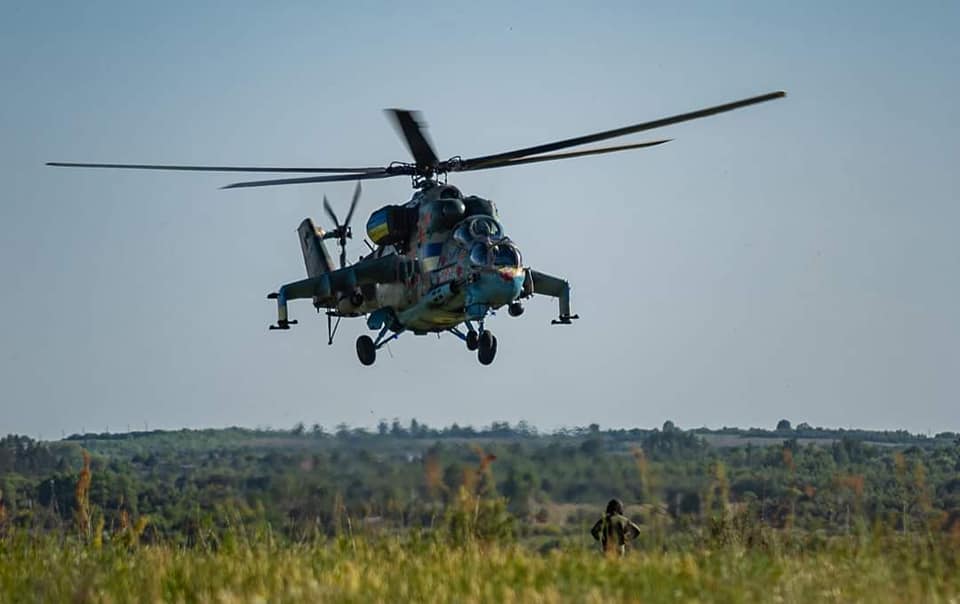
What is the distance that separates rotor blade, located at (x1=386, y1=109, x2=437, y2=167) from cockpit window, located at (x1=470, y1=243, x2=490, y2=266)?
2.59 meters

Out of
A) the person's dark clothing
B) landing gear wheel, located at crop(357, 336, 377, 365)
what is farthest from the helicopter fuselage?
the person's dark clothing

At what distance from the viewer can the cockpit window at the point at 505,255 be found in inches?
1261

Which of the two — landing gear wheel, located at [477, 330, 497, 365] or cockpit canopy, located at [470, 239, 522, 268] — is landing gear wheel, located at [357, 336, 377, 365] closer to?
landing gear wheel, located at [477, 330, 497, 365]

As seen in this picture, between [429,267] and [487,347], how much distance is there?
221cm

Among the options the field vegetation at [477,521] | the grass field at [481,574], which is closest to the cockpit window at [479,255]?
the field vegetation at [477,521]

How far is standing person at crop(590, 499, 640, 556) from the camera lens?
16.7 meters

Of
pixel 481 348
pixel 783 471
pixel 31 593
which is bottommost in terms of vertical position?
pixel 31 593

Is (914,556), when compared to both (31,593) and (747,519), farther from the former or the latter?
(31,593)

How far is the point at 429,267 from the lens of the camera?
33625 mm

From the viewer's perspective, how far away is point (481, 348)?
114ft

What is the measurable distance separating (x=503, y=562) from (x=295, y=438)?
31.5ft

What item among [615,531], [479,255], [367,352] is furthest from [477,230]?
[615,531]

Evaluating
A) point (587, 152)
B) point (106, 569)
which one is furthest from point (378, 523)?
point (587, 152)

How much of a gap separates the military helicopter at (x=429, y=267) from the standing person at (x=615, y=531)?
12561 mm
